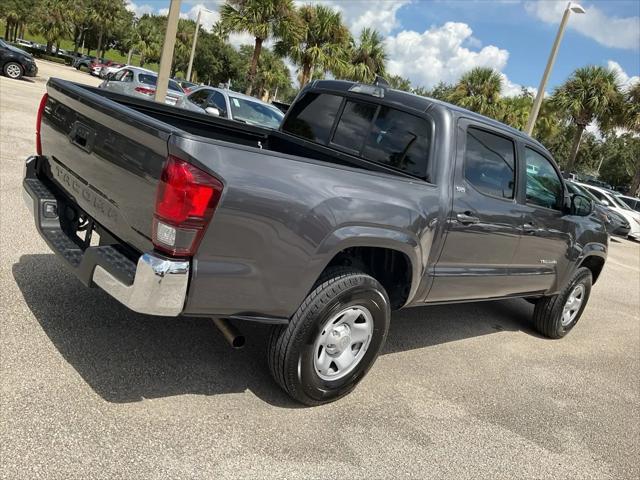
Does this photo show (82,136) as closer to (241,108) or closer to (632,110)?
(241,108)

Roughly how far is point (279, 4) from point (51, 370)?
23.2 m

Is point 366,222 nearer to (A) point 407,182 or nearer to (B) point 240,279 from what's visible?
(A) point 407,182

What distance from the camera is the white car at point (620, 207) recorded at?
60.0 feet

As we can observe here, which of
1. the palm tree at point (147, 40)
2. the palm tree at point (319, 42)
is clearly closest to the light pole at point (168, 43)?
the palm tree at point (319, 42)

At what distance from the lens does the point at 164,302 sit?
2598mm

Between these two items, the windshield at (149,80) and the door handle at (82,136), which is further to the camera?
the windshield at (149,80)

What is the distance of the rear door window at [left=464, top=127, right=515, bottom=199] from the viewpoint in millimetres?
3982

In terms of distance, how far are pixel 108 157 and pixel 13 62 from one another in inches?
821

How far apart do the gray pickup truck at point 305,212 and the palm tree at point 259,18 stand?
809 inches

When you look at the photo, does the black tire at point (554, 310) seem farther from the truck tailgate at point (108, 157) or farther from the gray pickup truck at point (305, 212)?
the truck tailgate at point (108, 157)

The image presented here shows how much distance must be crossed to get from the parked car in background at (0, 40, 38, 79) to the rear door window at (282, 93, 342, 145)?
64.2 ft

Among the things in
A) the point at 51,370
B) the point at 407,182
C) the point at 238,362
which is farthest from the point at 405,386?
the point at 51,370

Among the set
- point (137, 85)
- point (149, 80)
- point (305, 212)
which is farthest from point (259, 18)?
point (305, 212)

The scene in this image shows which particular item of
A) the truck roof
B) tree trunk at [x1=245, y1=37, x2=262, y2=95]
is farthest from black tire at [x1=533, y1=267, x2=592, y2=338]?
tree trunk at [x1=245, y1=37, x2=262, y2=95]
